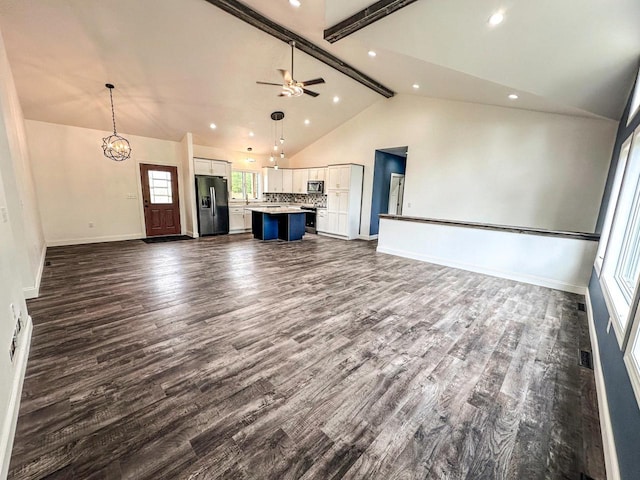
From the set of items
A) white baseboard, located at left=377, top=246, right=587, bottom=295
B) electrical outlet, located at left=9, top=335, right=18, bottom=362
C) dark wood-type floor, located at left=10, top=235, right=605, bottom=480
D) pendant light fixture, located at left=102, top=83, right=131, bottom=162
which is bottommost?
dark wood-type floor, located at left=10, top=235, right=605, bottom=480

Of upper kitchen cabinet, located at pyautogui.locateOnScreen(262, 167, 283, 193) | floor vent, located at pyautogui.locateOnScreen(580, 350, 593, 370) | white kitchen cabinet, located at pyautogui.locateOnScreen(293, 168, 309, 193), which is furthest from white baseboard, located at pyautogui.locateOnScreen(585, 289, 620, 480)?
upper kitchen cabinet, located at pyautogui.locateOnScreen(262, 167, 283, 193)

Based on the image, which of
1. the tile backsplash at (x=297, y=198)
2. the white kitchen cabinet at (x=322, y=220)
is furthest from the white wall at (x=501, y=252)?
the tile backsplash at (x=297, y=198)

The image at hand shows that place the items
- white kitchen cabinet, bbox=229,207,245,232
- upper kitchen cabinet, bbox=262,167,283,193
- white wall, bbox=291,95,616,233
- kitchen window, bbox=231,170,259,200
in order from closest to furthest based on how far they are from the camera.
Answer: white wall, bbox=291,95,616,233, white kitchen cabinet, bbox=229,207,245,232, kitchen window, bbox=231,170,259,200, upper kitchen cabinet, bbox=262,167,283,193

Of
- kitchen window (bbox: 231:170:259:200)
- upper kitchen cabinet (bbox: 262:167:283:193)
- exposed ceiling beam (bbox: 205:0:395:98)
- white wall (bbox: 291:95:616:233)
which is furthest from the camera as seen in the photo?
upper kitchen cabinet (bbox: 262:167:283:193)

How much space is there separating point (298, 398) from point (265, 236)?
5.69 metres

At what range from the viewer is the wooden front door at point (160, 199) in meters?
Result: 7.17

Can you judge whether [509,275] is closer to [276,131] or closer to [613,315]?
[613,315]

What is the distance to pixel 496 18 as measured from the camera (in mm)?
2832

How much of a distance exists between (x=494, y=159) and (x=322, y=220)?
478cm

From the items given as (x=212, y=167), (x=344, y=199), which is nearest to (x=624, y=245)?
(x=344, y=199)

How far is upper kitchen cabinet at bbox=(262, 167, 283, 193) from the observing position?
9.12m

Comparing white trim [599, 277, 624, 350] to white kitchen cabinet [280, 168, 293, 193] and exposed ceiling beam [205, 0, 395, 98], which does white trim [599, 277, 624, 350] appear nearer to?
exposed ceiling beam [205, 0, 395, 98]

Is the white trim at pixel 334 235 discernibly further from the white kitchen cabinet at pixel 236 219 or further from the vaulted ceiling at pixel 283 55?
the vaulted ceiling at pixel 283 55

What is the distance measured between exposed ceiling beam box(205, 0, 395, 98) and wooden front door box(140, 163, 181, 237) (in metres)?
4.85
